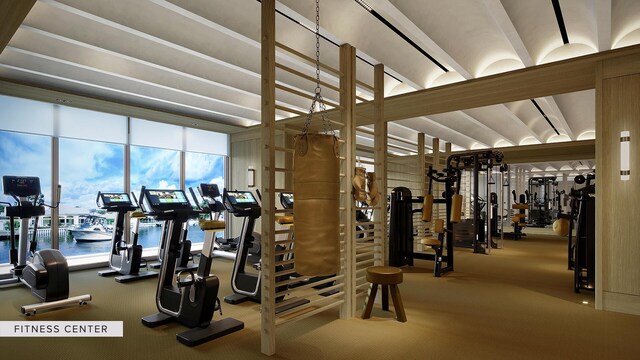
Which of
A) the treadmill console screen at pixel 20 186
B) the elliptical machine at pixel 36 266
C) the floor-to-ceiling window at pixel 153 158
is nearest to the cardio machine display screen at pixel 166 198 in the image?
the elliptical machine at pixel 36 266

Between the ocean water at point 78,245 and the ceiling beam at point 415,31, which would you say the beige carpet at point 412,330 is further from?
the ceiling beam at point 415,31

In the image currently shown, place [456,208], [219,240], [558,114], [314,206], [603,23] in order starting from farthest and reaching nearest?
[219,240], [558,114], [456,208], [603,23], [314,206]

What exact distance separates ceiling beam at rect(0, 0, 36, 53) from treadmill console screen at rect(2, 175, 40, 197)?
2764 mm

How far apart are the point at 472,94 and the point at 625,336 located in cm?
375

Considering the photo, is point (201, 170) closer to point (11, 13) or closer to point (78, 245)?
point (78, 245)

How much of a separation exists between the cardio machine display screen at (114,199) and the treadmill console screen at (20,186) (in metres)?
0.97

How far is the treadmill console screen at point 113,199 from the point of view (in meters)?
6.38

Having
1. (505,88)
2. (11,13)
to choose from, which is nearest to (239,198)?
(11,13)

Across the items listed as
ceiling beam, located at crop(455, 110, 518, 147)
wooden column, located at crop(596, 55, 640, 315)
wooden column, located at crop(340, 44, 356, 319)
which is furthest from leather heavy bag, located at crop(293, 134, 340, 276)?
ceiling beam, located at crop(455, 110, 518, 147)

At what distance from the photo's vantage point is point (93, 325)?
389 cm

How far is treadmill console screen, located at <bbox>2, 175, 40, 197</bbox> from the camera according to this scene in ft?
17.6

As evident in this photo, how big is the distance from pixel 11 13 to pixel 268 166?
2573 millimetres

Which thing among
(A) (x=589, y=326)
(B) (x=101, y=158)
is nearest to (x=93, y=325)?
(B) (x=101, y=158)

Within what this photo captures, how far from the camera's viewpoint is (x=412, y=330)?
3721 mm
